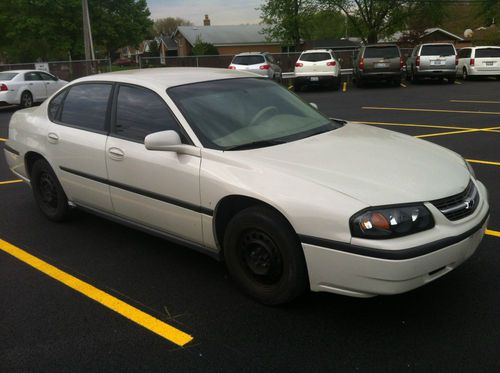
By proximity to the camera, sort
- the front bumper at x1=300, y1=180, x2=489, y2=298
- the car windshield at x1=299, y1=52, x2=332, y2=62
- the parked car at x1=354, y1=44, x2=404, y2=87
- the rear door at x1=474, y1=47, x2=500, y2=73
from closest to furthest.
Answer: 1. the front bumper at x1=300, y1=180, x2=489, y2=298
2. the parked car at x1=354, y1=44, x2=404, y2=87
3. the car windshield at x1=299, y1=52, x2=332, y2=62
4. the rear door at x1=474, y1=47, x2=500, y2=73

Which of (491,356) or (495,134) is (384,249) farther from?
(495,134)

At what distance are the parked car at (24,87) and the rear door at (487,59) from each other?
16.9 metres

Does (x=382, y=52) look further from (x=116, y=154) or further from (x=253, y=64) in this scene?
(x=116, y=154)

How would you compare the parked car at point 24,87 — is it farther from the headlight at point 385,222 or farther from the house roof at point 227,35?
the house roof at point 227,35

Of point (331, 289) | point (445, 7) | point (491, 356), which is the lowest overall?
point (491, 356)

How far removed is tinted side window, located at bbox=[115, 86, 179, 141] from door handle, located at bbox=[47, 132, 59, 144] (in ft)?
2.84

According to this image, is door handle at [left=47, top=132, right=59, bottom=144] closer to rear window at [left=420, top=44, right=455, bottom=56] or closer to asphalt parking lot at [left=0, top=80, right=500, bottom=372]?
asphalt parking lot at [left=0, top=80, right=500, bottom=372]

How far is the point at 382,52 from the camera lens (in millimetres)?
20453

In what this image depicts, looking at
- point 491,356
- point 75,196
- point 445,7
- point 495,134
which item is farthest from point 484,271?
point 445,7

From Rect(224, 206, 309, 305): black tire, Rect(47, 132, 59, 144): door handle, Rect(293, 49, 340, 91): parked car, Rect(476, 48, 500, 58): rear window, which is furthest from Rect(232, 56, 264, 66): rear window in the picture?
Rect(224, 206, 309, 305): black tire

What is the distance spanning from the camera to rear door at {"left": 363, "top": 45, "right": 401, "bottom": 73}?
20.2m

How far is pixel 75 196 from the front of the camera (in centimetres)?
481

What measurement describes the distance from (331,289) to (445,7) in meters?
43.2

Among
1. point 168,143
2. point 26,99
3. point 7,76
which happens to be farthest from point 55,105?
point 7,76
